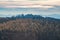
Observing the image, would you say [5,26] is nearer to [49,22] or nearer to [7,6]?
[7,6]

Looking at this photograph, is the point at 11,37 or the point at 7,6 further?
the point at 7,6

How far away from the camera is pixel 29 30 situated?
2014 mm

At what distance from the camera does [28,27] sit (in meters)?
2.02

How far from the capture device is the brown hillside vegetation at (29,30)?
6.43 ft

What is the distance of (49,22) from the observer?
202cm

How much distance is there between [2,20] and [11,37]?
1.01 feet

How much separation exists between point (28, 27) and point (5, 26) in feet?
1.14

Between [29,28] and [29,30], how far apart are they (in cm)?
3

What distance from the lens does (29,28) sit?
2018 mm

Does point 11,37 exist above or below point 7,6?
below

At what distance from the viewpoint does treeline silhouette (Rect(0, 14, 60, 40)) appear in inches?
77.2

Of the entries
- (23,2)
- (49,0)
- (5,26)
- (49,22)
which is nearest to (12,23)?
(5,26)

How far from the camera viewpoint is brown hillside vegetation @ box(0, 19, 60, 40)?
Answer: 6.43ft

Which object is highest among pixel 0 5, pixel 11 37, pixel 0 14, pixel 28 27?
pixel 0 5
